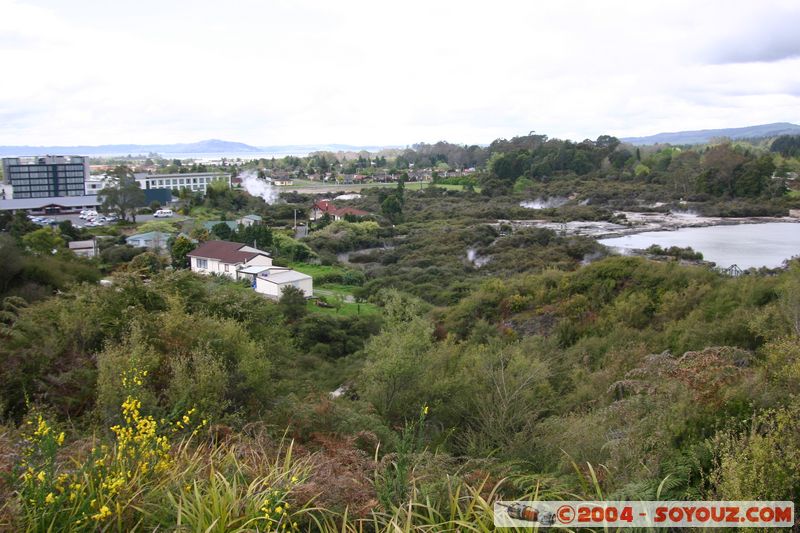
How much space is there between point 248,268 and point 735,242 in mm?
21946

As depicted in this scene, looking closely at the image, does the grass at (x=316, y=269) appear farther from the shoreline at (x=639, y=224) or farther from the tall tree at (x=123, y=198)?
the tall tree at (x=123, y=198)

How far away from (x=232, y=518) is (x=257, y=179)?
6445cm

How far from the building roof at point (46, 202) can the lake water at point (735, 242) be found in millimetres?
41702

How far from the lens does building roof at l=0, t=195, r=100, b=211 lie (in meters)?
47.8

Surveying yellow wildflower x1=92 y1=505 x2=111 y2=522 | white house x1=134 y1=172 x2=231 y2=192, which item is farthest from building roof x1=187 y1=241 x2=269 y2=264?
white house x1=134 y1=172 x2=231 y2=192

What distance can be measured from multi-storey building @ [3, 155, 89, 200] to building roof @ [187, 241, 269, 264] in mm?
39917

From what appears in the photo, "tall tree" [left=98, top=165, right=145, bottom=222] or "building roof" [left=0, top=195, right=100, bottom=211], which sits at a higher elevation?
"tall tree" [left=98, top=165, right=145, bottom=222]

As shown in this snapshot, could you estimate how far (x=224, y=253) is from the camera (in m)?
25.8

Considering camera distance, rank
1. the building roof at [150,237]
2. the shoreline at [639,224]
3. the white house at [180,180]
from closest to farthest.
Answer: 1. the building roof at [150,237]
2. the shoreline at [639,224]
3. the white house at [180,180]

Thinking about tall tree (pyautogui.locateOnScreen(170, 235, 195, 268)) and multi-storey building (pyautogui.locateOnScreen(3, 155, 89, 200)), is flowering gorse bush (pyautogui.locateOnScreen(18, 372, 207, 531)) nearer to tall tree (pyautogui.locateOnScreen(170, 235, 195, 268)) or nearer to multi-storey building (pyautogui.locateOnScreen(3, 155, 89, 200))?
tall tree (pyautogui.locateOnScreen(170, 235, 195, 268))

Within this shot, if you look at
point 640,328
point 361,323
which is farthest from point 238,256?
point 640,328

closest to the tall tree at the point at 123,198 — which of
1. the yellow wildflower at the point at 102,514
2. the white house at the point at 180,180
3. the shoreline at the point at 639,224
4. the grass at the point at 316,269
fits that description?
the grass at the point at 316,269

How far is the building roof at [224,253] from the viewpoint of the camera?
82.5ft

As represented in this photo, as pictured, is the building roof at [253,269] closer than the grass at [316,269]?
Yes
